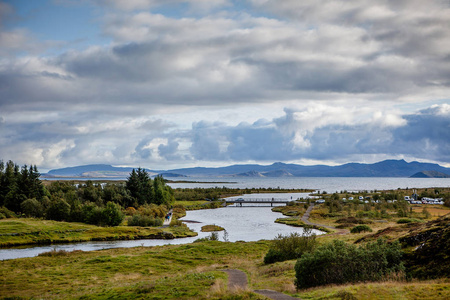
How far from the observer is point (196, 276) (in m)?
30.9

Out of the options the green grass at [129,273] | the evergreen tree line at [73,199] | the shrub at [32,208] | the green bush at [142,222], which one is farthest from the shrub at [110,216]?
the green grass at [129,273]

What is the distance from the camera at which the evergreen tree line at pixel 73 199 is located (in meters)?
91.4

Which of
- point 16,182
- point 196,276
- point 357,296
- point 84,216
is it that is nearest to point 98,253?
point 196,276

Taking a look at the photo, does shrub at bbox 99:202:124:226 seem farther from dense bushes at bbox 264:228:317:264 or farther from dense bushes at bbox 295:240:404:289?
dense bushes at bbox 295:240:404:289

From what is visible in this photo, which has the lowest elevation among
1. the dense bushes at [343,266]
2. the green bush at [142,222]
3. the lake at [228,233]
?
the lake at [228,233]

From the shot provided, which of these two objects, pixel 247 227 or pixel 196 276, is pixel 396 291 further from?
pixel 247 227

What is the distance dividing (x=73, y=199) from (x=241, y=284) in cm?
8398

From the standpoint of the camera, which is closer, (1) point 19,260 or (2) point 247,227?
(1) point 19,260

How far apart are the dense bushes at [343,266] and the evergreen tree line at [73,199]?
239 feet

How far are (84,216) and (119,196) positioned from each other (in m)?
26.4

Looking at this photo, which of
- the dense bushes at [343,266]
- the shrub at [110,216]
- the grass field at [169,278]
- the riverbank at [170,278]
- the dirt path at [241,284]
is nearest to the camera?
the grass field at [169,278]

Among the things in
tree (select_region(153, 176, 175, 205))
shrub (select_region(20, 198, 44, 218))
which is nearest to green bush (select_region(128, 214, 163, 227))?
shrub (select_region(20, 198, 44, 218))

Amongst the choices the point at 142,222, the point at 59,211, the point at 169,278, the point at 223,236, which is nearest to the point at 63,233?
the point at 59,211

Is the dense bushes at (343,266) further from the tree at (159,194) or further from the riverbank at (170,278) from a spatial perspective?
the tree at (159,194)
